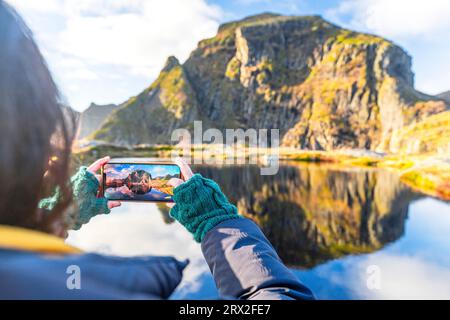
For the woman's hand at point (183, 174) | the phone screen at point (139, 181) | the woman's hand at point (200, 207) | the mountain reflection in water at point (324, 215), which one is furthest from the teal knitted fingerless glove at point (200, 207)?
the mountain reflection in water at point (324, 215)

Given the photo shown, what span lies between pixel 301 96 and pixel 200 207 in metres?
187

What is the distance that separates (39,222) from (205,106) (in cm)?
19843

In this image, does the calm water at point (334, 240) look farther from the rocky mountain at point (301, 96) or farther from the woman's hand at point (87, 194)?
the rocky mountain at point (301, 96)

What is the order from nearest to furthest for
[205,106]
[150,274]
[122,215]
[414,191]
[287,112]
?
[150,274] → [122,215] → [414,191] → [287,112] → [205,106]

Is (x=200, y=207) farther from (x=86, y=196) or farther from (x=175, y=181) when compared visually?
(x=86, y=196)

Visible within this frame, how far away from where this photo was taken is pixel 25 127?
1328 mm

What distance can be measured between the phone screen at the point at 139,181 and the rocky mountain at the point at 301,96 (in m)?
147

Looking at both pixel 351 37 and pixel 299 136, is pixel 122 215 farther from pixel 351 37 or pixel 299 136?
pixel 351 37

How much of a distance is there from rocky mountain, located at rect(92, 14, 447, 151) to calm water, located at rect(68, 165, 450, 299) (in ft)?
409

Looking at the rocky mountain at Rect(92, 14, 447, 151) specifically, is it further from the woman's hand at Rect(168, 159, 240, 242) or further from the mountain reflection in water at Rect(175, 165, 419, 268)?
the woman's hand at Rect(168, 159, 240, 242)

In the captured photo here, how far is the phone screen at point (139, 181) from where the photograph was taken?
9.86ft

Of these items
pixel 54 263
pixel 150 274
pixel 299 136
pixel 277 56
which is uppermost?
pixel 277 56

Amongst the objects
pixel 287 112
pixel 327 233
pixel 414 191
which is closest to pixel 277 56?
pixel 287 112

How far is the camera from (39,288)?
37.7 inches
